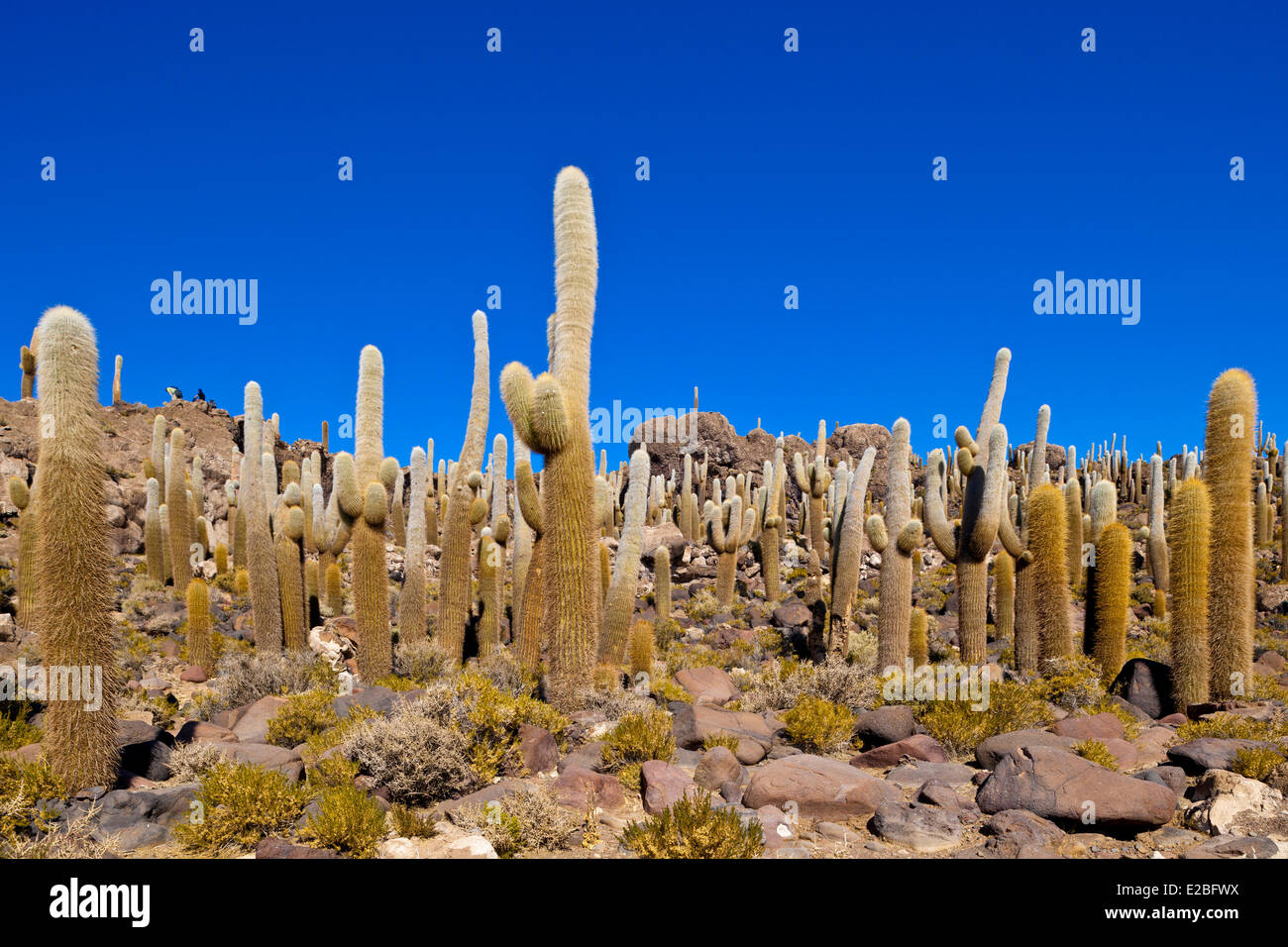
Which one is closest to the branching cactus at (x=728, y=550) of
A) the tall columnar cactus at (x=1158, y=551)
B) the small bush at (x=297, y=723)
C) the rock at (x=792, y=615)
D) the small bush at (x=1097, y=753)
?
the rock at (x=792, y=615)

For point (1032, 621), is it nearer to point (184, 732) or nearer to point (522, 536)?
point (522, 536)

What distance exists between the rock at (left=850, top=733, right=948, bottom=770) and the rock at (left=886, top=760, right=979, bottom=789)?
200mm

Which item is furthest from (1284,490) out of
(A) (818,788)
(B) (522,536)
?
(A) (818,788)

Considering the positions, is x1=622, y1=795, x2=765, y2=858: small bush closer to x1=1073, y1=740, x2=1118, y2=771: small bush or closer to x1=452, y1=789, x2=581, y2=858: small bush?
x1=452, y1=789, x2=581, y2=858: small bush

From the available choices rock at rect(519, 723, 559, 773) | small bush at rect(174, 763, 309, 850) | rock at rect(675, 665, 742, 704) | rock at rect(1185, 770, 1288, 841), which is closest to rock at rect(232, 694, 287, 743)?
small bush at rect(174, 763, 309, 850)

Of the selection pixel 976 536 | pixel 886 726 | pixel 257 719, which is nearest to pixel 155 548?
pixel 257 719

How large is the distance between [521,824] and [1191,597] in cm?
924

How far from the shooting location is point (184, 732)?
8773 millimetres

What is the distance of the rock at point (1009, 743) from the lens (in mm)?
7648

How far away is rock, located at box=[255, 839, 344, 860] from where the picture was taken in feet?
17.4

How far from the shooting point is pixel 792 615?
1959 cm

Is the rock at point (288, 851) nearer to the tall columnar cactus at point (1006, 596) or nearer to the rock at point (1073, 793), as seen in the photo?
the rock at point (1073, 793)

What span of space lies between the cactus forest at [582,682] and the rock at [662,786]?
0.14 ft

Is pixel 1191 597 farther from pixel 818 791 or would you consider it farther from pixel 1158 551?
pixel 1158 551
